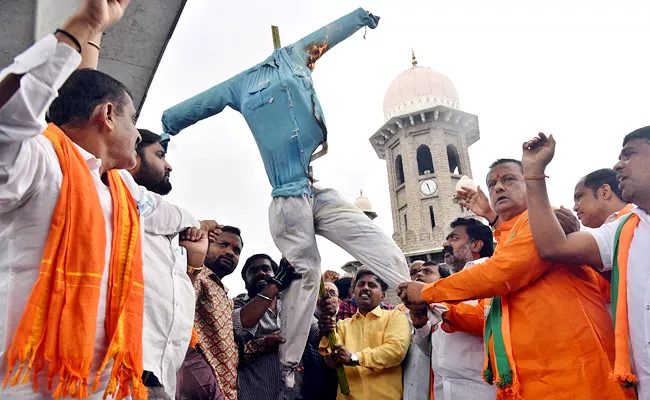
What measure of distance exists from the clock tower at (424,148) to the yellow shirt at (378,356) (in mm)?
26762

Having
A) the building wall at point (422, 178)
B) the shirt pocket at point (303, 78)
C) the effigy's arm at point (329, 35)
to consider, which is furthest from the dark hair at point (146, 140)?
the building wall at point (422, 178)

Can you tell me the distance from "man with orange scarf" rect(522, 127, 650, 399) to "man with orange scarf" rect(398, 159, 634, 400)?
113mm

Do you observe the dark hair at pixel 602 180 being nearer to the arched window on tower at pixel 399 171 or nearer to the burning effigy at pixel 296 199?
the burning effigy at pixel 296 199

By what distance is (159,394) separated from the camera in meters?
1.84

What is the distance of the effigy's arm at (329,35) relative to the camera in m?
3.41

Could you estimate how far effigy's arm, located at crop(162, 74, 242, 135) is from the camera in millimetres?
3340

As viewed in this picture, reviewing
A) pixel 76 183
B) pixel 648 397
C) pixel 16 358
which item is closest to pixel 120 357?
pixel 16 358

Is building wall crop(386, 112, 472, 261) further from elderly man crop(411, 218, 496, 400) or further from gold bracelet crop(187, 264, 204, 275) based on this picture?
gold bracelet crop(187, 264, 204, 275)

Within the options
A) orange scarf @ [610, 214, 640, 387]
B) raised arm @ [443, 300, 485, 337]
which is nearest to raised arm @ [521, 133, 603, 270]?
orange scarf @ [610, 214, 640, 387]

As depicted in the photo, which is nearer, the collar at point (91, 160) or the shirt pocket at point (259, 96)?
the collar at point (91, 160)

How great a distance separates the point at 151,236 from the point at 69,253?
18.3 inches

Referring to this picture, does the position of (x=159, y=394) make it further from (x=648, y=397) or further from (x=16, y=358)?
(x=648, y=397)

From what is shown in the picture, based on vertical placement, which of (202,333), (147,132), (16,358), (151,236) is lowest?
(16,358)

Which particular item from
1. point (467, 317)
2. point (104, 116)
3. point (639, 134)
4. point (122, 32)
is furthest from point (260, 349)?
point (122, 32)
